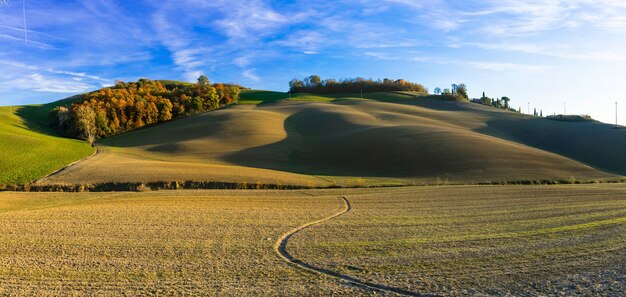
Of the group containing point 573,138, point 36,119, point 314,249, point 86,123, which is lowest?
point 314,249

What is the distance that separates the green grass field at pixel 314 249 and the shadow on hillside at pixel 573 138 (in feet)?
100

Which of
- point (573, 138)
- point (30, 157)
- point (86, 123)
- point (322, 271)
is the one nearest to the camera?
point (322, 271)

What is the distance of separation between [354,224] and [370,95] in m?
113

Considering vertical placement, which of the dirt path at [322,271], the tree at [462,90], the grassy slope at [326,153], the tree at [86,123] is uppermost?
the tree at [462,90]

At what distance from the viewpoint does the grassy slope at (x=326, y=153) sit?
3425cm

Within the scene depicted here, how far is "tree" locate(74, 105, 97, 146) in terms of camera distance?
68625 millimetres

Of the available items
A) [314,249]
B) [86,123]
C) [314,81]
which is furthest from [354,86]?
[314,249]

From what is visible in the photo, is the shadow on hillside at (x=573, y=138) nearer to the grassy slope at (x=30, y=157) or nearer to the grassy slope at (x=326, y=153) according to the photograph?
the grassy slope at (x=326, y=153)

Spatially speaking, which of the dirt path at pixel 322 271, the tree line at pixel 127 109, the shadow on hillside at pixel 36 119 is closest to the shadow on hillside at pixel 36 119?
the shadow on hillside at pixel 36 119

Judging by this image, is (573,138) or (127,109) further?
(127,109)

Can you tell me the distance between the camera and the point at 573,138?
55094mm

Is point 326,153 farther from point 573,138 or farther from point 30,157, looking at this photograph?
point 573,138

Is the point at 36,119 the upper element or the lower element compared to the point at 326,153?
upper

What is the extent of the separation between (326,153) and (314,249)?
35.7 meters
